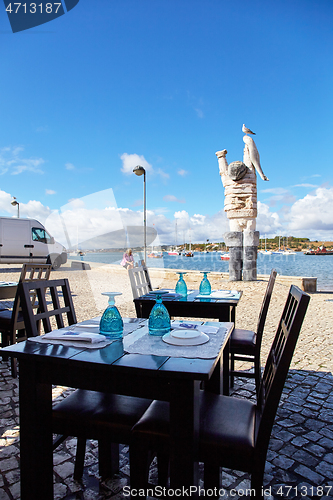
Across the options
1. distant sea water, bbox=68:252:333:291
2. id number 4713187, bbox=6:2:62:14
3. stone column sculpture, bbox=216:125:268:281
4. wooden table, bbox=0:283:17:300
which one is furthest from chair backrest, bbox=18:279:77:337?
distant sea water, bbox=68:252:333:291

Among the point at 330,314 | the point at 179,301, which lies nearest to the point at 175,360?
the point at 179,301

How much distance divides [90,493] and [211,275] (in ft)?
33.4

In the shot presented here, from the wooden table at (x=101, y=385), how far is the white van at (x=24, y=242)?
13062 mm

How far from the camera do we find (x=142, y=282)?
3.81m

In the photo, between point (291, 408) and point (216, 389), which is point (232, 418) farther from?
point (291, 408)

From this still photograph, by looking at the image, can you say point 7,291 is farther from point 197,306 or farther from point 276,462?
point 276,462

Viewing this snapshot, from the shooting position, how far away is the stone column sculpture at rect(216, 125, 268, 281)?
10.1 m

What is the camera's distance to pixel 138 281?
12.0 ft

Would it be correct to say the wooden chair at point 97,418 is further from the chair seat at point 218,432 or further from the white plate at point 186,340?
the white plate at point 186,340

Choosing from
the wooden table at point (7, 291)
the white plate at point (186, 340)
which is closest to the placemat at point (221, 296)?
the white plate at point (186, 340)

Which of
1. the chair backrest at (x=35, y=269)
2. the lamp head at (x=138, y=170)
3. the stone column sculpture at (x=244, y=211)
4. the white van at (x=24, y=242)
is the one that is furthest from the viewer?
the white van at (x=24, y=242)

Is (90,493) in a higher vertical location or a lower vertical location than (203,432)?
lower

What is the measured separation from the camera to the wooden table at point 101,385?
1255 mm

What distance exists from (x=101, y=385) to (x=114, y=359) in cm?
12
